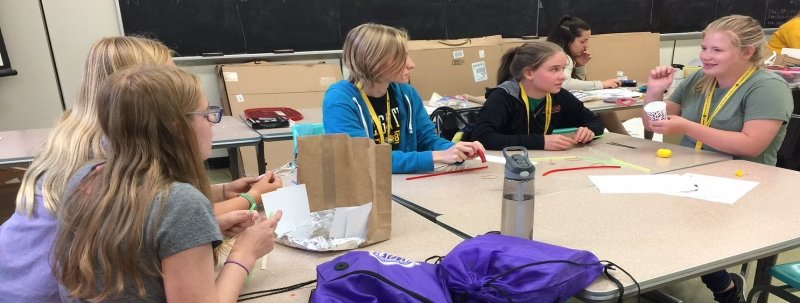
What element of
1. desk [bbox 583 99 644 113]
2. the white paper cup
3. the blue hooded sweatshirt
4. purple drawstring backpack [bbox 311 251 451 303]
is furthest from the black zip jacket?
purple drawstring backpack [bbox 311 251 451 303]

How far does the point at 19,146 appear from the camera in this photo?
8.20ft

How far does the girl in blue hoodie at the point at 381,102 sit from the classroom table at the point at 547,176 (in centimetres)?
8

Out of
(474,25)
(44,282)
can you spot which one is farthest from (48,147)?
(474,25)

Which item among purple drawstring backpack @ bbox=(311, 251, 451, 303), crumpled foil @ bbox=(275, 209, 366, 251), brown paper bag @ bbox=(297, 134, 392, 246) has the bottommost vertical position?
crumpled foil @ bbox=(275, 209, 366, 251)

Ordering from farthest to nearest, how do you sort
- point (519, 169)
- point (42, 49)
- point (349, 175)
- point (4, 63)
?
point (42, 49)
point (4, 63)
point (349, 175)
point (519, 169)

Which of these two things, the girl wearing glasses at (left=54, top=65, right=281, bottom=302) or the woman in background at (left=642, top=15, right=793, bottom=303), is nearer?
the girl wearing glasses at (left=54, top=65, right=281, bottom=302)

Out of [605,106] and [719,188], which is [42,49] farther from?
[719,188]

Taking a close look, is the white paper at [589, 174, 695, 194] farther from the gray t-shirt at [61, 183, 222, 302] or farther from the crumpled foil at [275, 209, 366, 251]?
the gray t-shirt at [61, 183, 222, 302]

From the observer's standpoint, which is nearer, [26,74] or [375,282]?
[375,282]

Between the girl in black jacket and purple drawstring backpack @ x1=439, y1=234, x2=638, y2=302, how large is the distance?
46.8 inches

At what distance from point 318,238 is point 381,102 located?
37.4 inches

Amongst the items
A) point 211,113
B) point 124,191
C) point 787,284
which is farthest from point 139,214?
point 787,284

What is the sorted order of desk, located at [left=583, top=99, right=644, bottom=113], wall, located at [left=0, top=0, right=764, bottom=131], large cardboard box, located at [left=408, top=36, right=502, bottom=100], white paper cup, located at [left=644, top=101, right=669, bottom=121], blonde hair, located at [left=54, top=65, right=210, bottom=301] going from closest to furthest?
1. blonde hair, located at [left=54, top=65, right=210, bottom=301]
2. white paper cup, located at [left=644, top=101, right=669, bottom=121]
3. desk, located at [left=583, top=99, right=644, bottom=113]
4. wall, located at [left=0, top=0, right=764, bottom=131]
5. large cardboard box, located at [left=408, top=36, right=502, bottom=100]

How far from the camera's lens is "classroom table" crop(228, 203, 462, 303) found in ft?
3.57
